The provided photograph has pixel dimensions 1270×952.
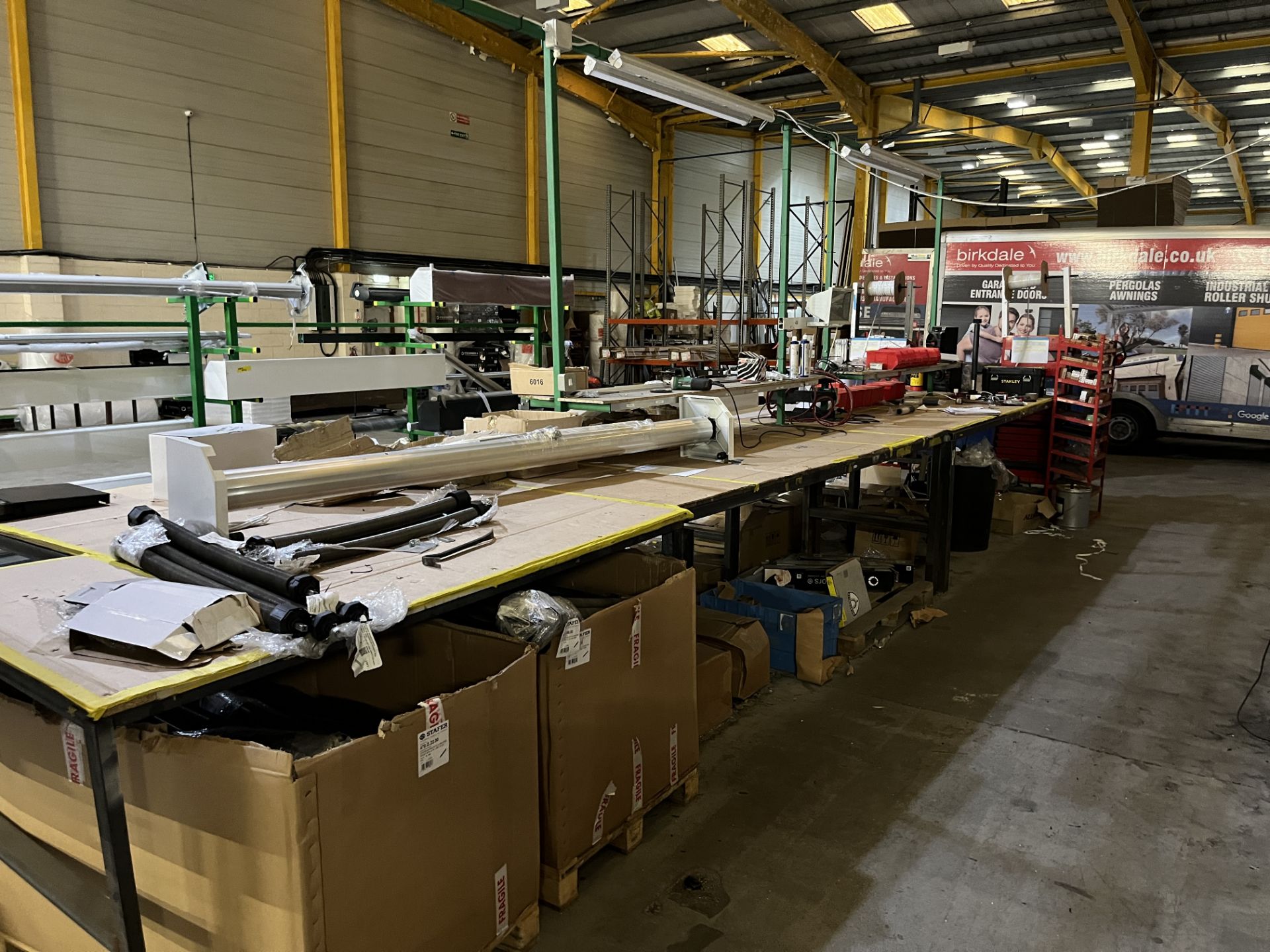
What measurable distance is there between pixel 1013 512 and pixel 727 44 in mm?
7823

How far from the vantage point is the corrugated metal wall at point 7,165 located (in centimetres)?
718

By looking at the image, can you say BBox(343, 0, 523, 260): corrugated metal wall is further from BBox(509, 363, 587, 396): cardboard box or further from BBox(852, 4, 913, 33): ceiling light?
BBox(509, 363, 587, 396): cardboard box

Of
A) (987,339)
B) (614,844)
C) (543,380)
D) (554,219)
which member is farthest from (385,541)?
(987,339)

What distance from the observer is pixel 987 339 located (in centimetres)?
934

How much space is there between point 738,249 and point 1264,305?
7943 millimetres

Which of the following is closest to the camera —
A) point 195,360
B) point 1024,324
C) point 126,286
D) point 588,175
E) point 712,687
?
point 712,687

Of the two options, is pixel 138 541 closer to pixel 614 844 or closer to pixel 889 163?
pixel 614 844

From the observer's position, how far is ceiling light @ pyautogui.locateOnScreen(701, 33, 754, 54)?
1080 centimetres

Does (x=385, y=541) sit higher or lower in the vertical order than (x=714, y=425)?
lower

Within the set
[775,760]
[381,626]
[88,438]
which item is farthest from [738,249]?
[381,626]

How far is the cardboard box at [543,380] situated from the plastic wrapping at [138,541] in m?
1.82

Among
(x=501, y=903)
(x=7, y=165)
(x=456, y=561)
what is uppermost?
(x=7, y=165)

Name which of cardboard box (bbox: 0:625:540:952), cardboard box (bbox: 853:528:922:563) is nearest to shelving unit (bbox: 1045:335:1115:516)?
cardboard box (bbox: 853:528:922:563)

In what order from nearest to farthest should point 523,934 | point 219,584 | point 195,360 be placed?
point 219,584, point 523,934, point 195,360
